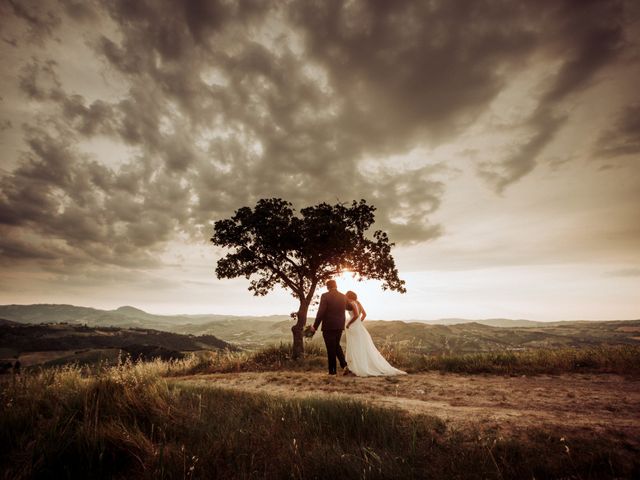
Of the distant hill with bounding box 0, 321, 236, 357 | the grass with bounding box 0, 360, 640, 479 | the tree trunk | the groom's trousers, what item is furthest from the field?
the distant hill with bounding box 0, 321, 236, 357

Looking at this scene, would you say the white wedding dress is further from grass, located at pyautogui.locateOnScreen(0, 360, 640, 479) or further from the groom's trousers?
grass, located at pyautogui.locateOnScreen(0, 360, 640, 479)

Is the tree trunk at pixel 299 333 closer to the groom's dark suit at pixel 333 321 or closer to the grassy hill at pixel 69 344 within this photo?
the groom's dark suit at pixel 333 321

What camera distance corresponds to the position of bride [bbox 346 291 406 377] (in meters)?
10.7

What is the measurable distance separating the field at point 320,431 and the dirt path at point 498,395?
40 millimetres

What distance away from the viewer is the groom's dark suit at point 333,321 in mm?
10859

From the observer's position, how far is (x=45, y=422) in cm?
500

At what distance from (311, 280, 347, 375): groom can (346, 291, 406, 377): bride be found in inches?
17.3

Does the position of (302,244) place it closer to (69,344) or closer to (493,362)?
(493,362)

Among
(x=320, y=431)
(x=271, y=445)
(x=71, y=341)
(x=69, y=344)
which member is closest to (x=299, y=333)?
(x=320, y=431)

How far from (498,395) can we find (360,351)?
5181mm

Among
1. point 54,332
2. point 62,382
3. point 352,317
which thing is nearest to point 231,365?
point 352,317

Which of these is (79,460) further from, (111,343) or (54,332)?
(54,332)

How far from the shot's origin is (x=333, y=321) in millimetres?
10984

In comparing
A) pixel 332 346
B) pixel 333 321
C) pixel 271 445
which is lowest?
pixel 271 445
